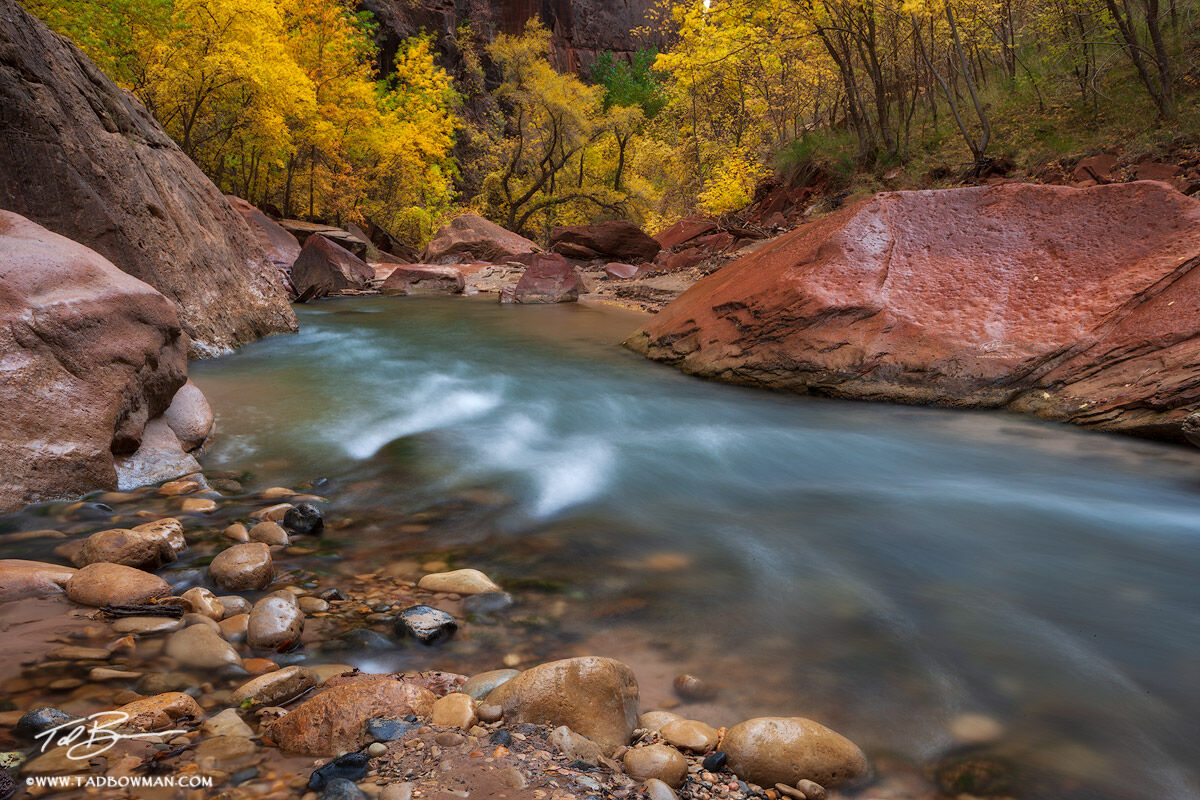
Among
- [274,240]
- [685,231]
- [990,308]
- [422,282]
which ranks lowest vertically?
[422,282]

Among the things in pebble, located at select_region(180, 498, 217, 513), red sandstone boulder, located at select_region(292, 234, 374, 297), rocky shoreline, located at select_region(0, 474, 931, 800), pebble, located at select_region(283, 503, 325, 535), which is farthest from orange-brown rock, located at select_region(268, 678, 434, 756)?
red sandstone boulder, located at select_region(292, 234, 374, 297)

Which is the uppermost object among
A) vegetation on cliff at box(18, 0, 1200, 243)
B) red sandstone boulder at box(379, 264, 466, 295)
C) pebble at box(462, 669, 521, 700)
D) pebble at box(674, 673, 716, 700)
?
vegetation on cliff at box(18, 0, 1200, 243)

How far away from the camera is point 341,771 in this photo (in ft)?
5.48

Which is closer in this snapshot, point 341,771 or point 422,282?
point 341,771

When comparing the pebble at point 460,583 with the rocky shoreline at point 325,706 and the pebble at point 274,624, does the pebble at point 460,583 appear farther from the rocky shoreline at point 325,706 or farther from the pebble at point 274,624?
the pebble at point 274,624

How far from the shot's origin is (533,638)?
2.57 m

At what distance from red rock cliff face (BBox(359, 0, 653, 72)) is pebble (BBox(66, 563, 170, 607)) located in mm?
38034

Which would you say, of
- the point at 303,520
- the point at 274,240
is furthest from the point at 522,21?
the point at 303,520

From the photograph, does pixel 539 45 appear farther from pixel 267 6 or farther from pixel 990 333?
pixel 990 333

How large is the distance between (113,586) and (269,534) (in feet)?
2.55

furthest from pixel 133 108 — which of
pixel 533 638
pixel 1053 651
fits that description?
pixel 1053 651

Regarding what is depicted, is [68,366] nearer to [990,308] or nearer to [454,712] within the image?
[454,712]

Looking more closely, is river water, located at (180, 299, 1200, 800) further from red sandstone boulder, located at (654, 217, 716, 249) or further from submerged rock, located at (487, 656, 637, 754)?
red sandstone boulder, located at (654, 217, 716, 249)

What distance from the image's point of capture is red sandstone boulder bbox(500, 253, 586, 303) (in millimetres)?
15547
